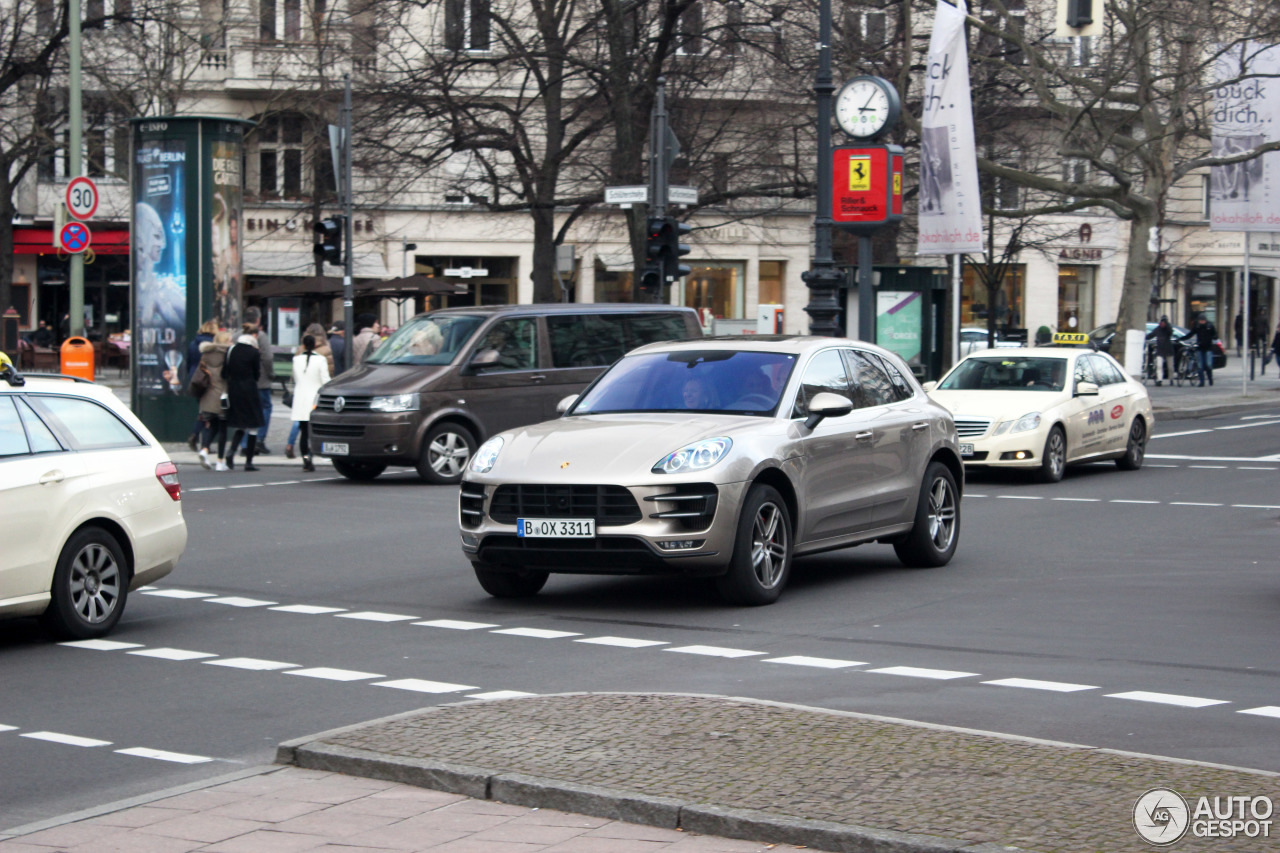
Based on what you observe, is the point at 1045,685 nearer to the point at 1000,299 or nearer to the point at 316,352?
the point at 316,352

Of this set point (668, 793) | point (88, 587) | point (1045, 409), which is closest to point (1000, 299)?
point (1045, 409)

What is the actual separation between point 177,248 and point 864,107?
32.6 feet

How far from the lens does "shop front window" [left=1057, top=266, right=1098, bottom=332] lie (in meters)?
61.8

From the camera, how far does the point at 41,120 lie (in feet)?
129

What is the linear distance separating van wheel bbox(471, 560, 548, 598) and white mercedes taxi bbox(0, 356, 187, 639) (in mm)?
1892

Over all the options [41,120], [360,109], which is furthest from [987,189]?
[41,120]

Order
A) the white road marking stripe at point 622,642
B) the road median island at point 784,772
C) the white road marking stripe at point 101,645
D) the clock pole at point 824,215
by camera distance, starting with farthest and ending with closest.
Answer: the clock pole at point 824,215 → the white road marking stripe at point 101,645 → the white road marking stripe at point 622,642 → the road median island at point 784,772

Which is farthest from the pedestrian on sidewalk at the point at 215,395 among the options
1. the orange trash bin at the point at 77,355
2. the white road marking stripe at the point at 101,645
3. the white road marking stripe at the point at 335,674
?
the white road marking stripe at the point at 335,674

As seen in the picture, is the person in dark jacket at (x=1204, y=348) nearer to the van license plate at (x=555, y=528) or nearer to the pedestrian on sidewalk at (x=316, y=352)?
the pedestrian on sidewalk at (x=316, y=352)

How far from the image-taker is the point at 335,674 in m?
8.38

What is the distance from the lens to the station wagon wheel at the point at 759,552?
1009 centimetres

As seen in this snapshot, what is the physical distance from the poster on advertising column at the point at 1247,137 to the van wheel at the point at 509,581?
22988 mm

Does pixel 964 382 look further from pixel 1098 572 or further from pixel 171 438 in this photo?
pixel 171 438

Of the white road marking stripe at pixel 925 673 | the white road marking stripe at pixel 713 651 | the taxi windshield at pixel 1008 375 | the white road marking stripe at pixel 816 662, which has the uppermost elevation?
the taxi windshield at pixel 1008 375
